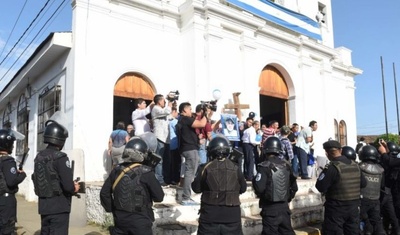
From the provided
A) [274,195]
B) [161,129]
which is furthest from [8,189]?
[274,195]

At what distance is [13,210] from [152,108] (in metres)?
3.17

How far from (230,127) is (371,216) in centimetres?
392

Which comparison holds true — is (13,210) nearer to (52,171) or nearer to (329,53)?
(52,171)

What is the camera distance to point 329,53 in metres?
14.1

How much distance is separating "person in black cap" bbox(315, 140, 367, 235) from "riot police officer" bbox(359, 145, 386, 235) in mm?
862

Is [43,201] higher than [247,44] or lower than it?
lower

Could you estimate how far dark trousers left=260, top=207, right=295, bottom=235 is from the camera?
14.9 feet

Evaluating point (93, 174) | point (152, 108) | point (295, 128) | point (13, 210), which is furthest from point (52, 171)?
point (295, 128)

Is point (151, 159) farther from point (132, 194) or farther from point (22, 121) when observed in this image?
point (22, 121)

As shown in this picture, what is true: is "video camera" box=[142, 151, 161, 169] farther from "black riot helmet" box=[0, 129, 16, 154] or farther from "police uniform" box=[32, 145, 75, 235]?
"black riot helmet" box=[0, 129, 16, 154]

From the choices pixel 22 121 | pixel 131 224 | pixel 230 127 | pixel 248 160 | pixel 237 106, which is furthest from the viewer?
pixel 22 121

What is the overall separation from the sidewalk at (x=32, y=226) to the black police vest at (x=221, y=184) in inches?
112

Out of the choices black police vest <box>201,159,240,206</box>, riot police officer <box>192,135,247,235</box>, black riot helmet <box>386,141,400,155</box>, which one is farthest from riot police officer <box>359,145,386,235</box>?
black police vest <box>201,159,240,206</box>

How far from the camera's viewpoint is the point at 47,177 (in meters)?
4.11
